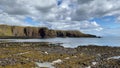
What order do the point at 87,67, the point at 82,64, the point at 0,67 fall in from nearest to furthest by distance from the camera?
the point at 0,67 < the point at 87,67 < the point at 82,64

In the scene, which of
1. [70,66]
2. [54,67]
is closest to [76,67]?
[70,66]

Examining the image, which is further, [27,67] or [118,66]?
[118,66]

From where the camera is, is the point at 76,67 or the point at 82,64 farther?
the point at 82,64

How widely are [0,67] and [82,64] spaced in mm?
16410

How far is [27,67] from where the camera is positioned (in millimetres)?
34031

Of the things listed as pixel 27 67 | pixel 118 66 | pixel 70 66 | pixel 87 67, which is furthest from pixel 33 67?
pixel 118 66

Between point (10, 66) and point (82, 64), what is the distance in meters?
14.6

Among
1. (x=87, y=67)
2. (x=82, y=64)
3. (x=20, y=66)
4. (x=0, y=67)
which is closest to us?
(x=0, y=67)

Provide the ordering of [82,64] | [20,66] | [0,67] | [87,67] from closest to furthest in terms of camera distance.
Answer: [0,67] < [20,66] < [87,67] < [82,64]

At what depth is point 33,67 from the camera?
34.5 metres

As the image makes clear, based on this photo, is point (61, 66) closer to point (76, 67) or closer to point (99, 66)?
point (76, 67)

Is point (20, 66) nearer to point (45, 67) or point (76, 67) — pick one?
point (45, 67)

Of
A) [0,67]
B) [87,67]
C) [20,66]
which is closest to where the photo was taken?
[0,67]

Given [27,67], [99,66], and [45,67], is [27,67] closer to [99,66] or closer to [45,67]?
[45,67]
